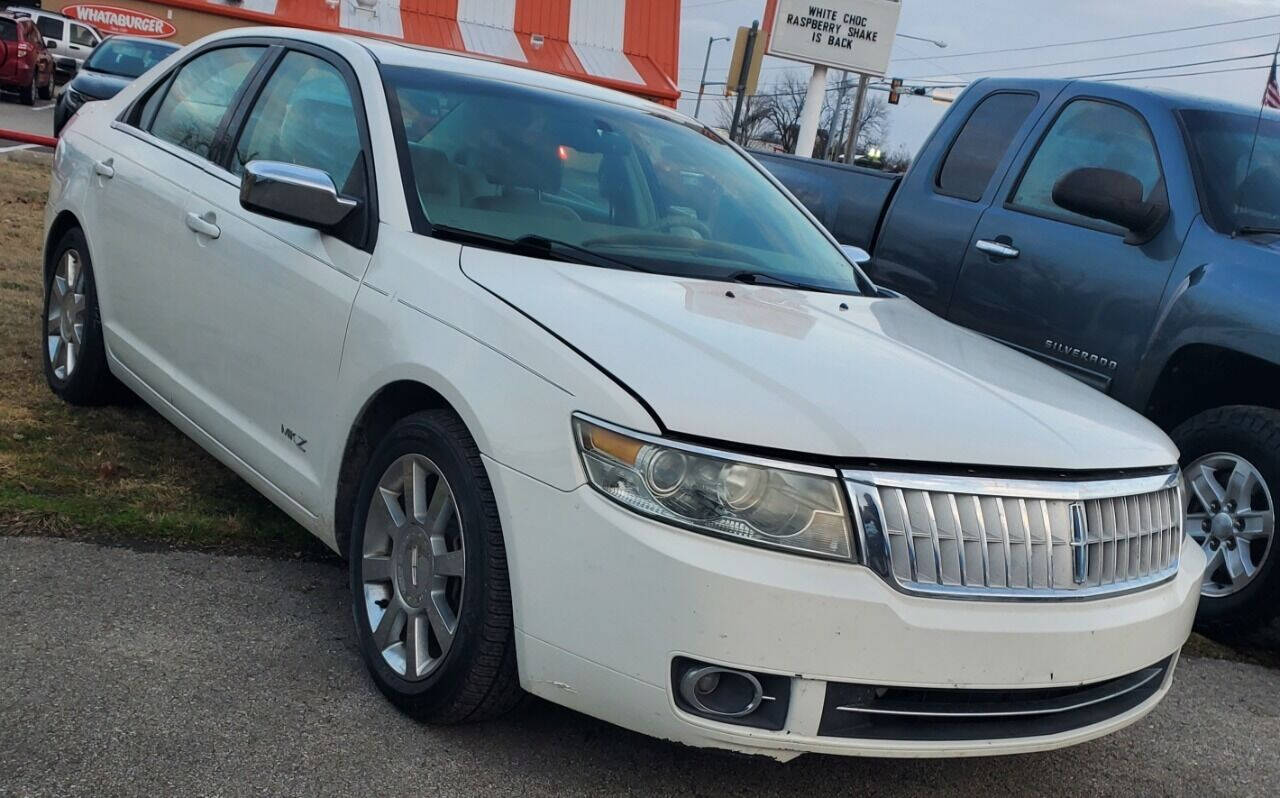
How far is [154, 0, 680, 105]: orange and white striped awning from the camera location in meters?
29.4

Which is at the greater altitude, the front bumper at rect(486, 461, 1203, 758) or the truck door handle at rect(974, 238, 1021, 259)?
the truck door handle at rect(974, 238, 1021, 259)

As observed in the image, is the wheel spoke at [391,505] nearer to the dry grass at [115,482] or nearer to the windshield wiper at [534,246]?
the windshield wiper at [534,246]

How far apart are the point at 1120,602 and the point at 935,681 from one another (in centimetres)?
55

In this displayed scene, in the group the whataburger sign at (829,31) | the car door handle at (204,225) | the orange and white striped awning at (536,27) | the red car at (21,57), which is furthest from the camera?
the orange and white striped awning at (536,27)

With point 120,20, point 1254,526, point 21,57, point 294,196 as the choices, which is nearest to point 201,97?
point 294,196

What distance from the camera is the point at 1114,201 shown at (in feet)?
16.0

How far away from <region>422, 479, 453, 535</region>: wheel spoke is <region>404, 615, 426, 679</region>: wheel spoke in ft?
0.76

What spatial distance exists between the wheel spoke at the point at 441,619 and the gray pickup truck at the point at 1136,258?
2818 millimetres

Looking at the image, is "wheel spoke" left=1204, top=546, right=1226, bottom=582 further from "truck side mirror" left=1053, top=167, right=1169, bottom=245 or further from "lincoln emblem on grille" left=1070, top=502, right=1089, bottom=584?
"lincoln emblem on grille" left=1070, top=502, right=1089, bottom=584

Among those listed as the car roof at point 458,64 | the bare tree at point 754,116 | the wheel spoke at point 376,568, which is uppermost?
the car roof at point 458,64

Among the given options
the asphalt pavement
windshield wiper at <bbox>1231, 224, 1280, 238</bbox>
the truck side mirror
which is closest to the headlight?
the asphalt pavement

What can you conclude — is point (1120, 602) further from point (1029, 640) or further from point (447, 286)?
point (447, 286)

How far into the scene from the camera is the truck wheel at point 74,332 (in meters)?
5.14

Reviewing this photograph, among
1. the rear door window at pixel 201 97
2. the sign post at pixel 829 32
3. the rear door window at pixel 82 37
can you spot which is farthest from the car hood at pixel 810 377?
the rear door window at pixel 82 37
